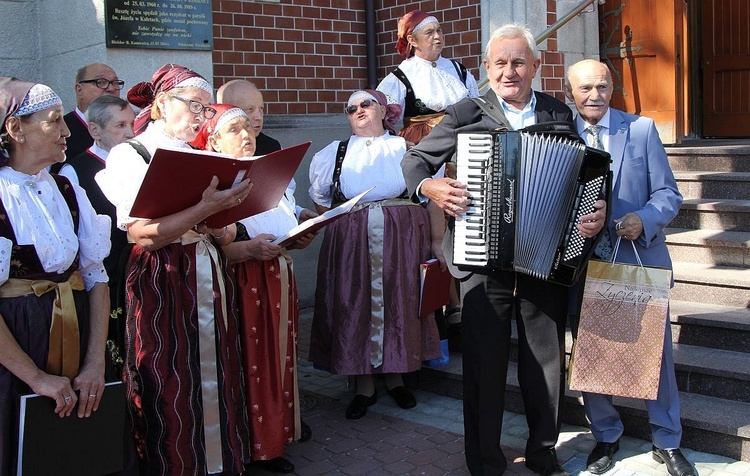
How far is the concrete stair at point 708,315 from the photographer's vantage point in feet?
12.9

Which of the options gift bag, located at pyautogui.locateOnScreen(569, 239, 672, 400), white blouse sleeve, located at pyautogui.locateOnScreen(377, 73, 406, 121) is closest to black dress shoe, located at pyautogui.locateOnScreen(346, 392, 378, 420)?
gift bag, located at pyautogui.locateOnScreen(569, 239, 672, 400)

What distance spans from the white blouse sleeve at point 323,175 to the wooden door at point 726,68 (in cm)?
497

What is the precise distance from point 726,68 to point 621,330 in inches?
220

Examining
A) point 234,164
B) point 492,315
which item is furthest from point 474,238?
point 234,164

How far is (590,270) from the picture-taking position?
11.8ft

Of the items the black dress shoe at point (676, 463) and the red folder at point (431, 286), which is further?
the red folder at point (431, 286)

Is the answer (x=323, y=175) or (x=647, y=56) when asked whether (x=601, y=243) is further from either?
(x=647, y=56)

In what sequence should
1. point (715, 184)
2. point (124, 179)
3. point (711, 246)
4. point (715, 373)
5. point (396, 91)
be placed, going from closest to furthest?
point (124, 179) < point (715, 373) < point (711, 246) < point (396, 91) < point (715, 184)

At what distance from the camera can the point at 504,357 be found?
3711 mm

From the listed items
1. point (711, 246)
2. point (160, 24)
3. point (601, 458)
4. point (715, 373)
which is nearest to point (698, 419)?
point (715, 373)

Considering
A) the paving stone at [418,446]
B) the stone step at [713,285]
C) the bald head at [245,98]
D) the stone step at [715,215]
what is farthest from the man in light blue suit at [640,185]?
the stone step at [715,215]

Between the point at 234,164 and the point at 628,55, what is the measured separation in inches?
197

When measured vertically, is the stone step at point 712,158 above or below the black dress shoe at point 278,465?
above

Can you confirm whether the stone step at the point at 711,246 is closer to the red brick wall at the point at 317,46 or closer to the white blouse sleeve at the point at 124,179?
the red brick wall at the point at 317,46
